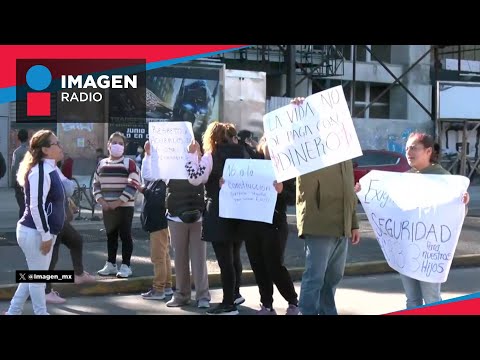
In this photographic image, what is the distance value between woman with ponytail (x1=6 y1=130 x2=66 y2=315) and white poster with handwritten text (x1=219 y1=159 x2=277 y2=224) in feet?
4.82

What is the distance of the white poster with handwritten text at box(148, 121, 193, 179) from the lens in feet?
20.5

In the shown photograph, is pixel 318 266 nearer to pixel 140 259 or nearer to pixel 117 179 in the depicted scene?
pixel 117 179

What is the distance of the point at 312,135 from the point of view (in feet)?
17.3

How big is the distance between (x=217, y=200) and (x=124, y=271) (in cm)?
205

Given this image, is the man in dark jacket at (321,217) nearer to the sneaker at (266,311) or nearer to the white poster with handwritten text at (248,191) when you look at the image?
the white poster with handwritten text at (248,191)

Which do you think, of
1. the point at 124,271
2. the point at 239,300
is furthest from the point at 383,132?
the point at 239,300

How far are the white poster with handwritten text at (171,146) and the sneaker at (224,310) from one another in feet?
4.18

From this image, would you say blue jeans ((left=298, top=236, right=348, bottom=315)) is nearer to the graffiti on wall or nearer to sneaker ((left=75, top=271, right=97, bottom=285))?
sneaker ((left=75, top=271, right=97, bottom=285))

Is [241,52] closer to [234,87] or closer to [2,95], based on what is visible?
[234,87]

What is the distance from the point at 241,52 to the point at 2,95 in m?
13.8

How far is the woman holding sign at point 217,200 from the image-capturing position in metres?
5.96

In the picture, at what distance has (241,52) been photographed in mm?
22406

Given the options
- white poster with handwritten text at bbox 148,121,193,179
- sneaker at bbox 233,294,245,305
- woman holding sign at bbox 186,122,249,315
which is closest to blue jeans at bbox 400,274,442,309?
woman holding sign at bbox 186,122,249,315

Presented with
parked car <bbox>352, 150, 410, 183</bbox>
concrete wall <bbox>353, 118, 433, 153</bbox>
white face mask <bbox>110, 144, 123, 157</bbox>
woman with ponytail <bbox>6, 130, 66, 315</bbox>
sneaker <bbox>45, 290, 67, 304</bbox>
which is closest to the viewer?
woman with ponytail <bbox>6, 130, 66, 315</bbox>
